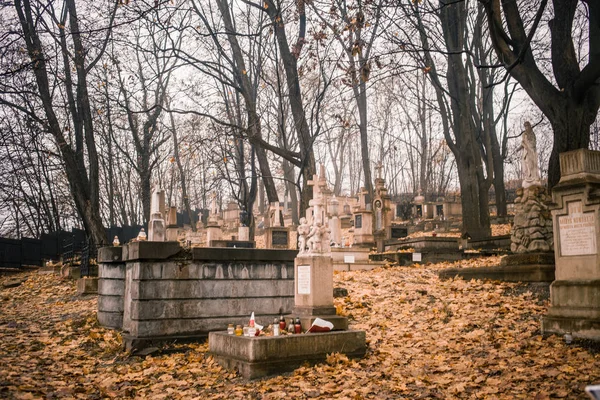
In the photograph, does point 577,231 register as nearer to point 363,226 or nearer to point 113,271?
point 113,271

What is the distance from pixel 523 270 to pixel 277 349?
19.6 feet

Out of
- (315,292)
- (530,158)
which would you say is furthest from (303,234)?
(530,158)

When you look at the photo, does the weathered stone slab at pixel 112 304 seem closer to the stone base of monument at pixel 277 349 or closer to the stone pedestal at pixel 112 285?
the stone pedestal at pixel 112 285

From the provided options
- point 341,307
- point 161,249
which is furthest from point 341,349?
point 161,249

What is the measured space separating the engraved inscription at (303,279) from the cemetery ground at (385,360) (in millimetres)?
1351

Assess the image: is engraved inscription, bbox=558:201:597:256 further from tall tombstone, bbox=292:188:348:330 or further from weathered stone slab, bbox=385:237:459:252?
weathered stone slab, bbox=385:237:459:252

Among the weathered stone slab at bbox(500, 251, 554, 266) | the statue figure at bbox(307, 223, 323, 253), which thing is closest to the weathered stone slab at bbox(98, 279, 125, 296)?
the statue figure at bbox(307, 223, 323, 253)

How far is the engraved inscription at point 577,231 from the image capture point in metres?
7.14

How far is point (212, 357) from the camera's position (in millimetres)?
8266

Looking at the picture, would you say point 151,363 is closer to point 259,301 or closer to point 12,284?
point 259,301

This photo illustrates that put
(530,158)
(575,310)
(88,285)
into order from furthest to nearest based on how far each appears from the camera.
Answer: (88,285), (530,158), (575,310)

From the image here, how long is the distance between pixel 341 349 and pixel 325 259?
1.61 m

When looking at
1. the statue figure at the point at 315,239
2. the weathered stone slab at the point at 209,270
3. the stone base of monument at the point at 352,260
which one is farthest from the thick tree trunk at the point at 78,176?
the statue figure at the point at 315,239

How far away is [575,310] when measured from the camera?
717 cm
